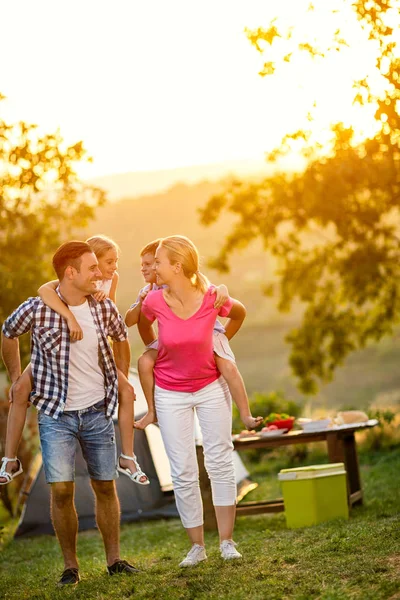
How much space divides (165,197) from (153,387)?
104ft

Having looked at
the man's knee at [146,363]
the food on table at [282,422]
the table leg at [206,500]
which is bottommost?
the table leg at [206,500]

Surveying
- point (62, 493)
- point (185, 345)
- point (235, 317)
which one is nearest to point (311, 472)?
point (235, 317)

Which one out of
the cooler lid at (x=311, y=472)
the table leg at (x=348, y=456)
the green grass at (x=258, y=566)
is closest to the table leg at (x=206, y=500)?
the green grass at (x=258, y=566)

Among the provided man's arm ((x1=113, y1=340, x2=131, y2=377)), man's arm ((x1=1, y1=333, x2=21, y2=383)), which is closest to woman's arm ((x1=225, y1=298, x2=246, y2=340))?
man's arm ((x1=113, y1=340, x2=131, y2=377))

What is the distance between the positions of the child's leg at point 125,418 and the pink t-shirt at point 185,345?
0.23m

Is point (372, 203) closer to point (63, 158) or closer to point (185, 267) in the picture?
point (63, 158)

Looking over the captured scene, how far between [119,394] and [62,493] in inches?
24.3

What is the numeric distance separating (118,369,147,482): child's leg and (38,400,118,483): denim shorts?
0.07 meters

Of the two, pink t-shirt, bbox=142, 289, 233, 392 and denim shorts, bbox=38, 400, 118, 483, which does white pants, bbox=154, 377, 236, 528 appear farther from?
denim shorts, bbox=38, 400, 118, 483

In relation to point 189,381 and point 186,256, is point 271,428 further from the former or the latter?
point 186,256

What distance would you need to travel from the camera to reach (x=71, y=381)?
4863 mm

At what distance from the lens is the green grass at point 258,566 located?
4262 mm

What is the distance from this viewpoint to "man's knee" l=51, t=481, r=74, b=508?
4.83 meters

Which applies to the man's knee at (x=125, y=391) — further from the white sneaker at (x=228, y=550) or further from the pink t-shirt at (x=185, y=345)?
the white sneaker at (x=228, y=550)
